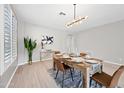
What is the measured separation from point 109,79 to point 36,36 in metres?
5.18

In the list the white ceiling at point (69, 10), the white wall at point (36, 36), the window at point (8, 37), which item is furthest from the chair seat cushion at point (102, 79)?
the white wall at point (36, 36)

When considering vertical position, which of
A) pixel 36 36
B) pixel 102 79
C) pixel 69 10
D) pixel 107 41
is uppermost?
pixel 69 10

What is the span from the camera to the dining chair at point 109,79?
2.06 metres

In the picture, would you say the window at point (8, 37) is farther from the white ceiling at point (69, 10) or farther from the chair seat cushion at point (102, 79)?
the chair seat cushion at point (102, 79)

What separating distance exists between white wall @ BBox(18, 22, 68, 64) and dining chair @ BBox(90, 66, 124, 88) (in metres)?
4.06

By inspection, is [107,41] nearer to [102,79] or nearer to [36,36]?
[36,36]

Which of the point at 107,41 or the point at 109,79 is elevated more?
the point at 107,41

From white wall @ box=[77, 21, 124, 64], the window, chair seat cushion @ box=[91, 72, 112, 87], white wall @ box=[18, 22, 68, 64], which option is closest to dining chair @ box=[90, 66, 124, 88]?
chair seat cushion @ box=[91, 72, 112, 87]

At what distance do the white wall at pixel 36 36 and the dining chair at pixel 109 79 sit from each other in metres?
4.06

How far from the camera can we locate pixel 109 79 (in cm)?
230

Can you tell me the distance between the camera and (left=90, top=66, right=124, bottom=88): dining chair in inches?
81.3

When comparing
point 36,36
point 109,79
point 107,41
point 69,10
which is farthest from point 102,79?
point 36,36

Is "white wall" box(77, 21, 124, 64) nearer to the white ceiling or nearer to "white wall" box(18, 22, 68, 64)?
the white ceiling
